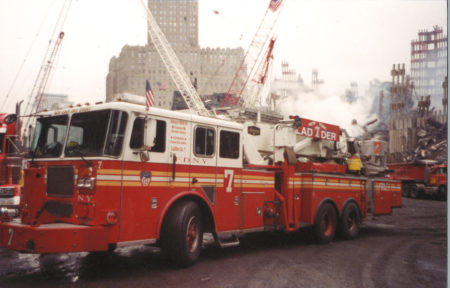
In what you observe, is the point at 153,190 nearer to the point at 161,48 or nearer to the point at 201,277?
the point at 201,277

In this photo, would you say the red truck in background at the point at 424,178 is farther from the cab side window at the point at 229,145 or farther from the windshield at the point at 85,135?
the windshield at the point at 85,135

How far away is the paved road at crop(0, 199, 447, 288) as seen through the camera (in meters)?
6.18

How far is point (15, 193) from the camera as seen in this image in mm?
9648

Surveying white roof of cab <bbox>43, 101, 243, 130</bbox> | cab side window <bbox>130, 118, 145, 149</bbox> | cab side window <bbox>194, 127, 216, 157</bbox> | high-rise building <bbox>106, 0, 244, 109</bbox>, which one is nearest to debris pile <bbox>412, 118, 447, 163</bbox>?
cab side window <bbox>194, 127, 216, 157</bbox>

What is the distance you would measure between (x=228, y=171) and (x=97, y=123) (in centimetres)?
275

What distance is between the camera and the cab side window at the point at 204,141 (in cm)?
745

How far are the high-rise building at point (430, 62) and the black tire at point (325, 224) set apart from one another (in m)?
3.75

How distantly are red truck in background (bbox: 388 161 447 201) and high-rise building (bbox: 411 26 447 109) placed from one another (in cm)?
1625

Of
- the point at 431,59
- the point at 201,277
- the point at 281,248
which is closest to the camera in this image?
the point at 201,277

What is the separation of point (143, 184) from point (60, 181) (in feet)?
4.24

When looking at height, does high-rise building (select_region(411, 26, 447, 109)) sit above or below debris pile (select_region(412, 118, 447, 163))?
above

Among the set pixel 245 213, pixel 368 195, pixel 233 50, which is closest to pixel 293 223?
pixel 245 213

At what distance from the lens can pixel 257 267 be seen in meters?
7.17

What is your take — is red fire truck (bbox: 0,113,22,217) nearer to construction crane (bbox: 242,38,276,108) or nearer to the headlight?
the headlight
